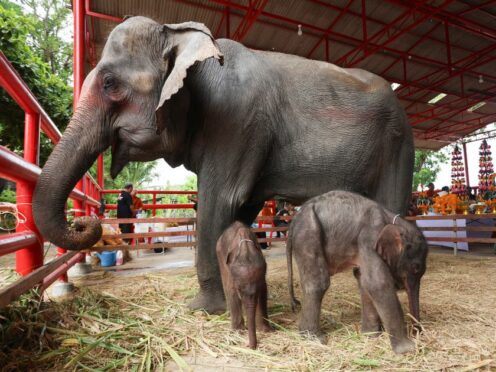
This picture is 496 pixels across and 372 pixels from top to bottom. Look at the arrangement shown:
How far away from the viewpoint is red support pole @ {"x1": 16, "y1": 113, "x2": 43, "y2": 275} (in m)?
2.19

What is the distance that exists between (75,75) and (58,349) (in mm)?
6649

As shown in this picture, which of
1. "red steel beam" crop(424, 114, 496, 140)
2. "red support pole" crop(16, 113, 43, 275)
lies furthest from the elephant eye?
"red steel beam" crop(424, 114, 496, 140)

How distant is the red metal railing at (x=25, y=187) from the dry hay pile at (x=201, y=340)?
Result: 202 millimetres

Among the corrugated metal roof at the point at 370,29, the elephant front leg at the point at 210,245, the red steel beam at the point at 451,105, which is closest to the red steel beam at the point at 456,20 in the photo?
the corrugated metal roof at the point at 370,29

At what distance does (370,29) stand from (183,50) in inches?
447

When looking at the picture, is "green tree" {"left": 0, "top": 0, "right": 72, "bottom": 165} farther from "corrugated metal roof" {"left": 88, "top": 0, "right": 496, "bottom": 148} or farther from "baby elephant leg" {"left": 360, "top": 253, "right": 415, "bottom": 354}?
"baby elephant leg" {"left": 360, "top": 253, "right": 415, "bottom": 354}

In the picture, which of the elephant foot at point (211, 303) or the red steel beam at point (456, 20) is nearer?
the elephant foot at point (211, 303)

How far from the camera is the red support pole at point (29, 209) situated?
219cm

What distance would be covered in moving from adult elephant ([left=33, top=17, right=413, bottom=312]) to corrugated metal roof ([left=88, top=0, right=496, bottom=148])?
7.02m

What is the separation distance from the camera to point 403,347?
5.50ft

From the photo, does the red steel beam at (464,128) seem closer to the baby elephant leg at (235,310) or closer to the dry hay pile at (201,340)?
the dry hay pile at (201,340)

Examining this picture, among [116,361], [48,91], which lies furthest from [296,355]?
[48,91]

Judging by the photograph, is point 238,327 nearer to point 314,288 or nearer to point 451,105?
point 314,288

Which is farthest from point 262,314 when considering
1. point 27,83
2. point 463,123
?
point 463,123
